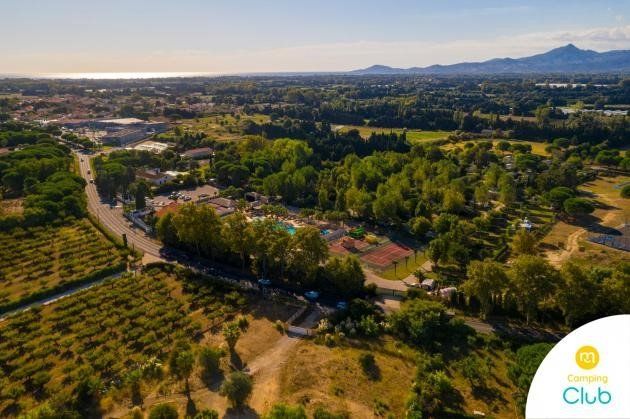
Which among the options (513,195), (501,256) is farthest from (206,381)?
(513,195)

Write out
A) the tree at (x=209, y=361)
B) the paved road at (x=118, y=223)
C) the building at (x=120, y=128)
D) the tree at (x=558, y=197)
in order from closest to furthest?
the tree at (x=209, y=361), the paved road at (x=118, y=223), the tree at (x=558, y=197), the building at (x=120, y=128)

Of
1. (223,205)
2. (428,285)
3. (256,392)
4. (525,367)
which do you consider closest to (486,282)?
(428,285)

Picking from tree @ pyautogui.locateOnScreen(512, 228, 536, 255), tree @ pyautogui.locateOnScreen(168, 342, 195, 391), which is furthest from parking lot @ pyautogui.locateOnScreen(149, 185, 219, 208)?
tree @ pyautogui.locateOnScreen(512, 228, 536, 255)

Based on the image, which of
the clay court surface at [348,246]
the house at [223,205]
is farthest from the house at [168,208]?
the clay court surface at [348,246]

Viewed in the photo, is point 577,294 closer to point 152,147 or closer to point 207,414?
point 207,414

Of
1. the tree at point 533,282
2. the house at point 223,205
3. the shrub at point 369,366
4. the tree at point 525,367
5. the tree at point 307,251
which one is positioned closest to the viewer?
the tree at point 525,367

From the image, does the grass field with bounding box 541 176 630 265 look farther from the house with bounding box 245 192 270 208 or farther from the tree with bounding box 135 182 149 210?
the tree with bounding box 135 182 149 210

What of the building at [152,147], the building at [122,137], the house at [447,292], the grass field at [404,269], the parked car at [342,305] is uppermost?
the building at [122,137]

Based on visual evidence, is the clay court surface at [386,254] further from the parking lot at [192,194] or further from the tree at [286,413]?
the parking lot at [192,194]
